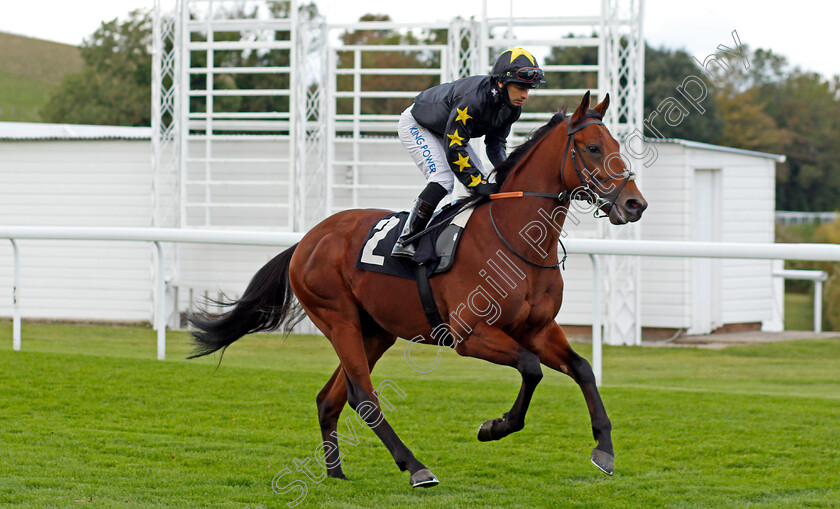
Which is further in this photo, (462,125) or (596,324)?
(596,324)

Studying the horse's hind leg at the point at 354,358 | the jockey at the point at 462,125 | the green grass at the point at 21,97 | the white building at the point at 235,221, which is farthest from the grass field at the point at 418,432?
the green grass at the point at 21,97

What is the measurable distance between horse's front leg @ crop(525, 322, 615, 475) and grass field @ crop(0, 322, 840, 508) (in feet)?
1.18

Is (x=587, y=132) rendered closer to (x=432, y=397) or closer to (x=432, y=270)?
(x=432, y=270)

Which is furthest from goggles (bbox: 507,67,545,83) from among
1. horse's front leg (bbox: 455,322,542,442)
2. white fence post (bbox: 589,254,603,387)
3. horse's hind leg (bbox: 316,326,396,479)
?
white fence post (bbox: 589,254,603,387)

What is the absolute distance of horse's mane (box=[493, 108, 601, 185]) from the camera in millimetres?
3979

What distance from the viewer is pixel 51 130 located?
12.9 m

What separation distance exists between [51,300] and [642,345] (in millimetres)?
6872

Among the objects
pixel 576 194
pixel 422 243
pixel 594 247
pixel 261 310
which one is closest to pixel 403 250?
pixel 422 243

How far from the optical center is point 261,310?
500 cm

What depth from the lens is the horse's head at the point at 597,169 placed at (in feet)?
11.8

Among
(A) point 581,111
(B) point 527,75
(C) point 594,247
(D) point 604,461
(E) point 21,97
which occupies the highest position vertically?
(E) point 21,97

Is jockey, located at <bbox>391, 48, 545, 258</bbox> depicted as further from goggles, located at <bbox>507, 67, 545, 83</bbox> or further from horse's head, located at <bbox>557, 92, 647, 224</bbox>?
horse's head, located at <bbox>557, 92, 647, 224</bbox>

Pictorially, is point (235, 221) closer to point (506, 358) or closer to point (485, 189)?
point (485, 189)

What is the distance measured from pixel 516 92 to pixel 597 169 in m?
0.49
